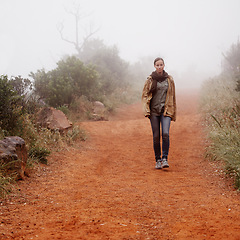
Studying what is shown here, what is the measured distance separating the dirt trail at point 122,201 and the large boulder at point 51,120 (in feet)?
3.98

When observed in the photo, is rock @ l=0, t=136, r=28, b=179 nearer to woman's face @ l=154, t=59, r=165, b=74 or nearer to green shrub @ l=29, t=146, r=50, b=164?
green shrub @ l=29, t=146, r=50, b=164

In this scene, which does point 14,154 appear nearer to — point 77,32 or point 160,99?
point 160,99

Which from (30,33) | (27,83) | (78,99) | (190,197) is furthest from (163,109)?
(30,33)

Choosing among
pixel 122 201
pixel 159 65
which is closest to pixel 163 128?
pixel 159 65

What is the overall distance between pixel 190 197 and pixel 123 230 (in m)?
1.39

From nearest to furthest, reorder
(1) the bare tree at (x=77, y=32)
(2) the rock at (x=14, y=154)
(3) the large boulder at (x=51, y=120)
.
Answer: (2) the rock at (x=14, y=154), (3) the large boulder at (x=51, y=120), (1) the bare tree at (x=77, y=32)

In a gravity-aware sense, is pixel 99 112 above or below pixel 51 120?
above

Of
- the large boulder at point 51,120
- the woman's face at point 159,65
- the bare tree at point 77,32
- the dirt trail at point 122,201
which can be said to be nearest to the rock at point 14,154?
the dirt trail at point 122,201

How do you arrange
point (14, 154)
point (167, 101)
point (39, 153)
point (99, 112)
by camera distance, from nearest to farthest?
point (14, 154) → point (167, 101) → point (39, 153) → point (99, 112)

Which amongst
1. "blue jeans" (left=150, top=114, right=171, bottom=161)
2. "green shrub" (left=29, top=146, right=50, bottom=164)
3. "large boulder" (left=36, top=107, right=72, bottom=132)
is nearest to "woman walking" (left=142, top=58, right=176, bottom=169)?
"blue jeans" (left=150, top=114, right=171, bottom=161)

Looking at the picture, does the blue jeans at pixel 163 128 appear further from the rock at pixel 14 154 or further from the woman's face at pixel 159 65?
the rock at pixel 14 154

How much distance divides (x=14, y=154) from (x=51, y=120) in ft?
12.1

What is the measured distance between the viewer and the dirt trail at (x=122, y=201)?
2.65 m

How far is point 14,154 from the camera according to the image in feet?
15.1
